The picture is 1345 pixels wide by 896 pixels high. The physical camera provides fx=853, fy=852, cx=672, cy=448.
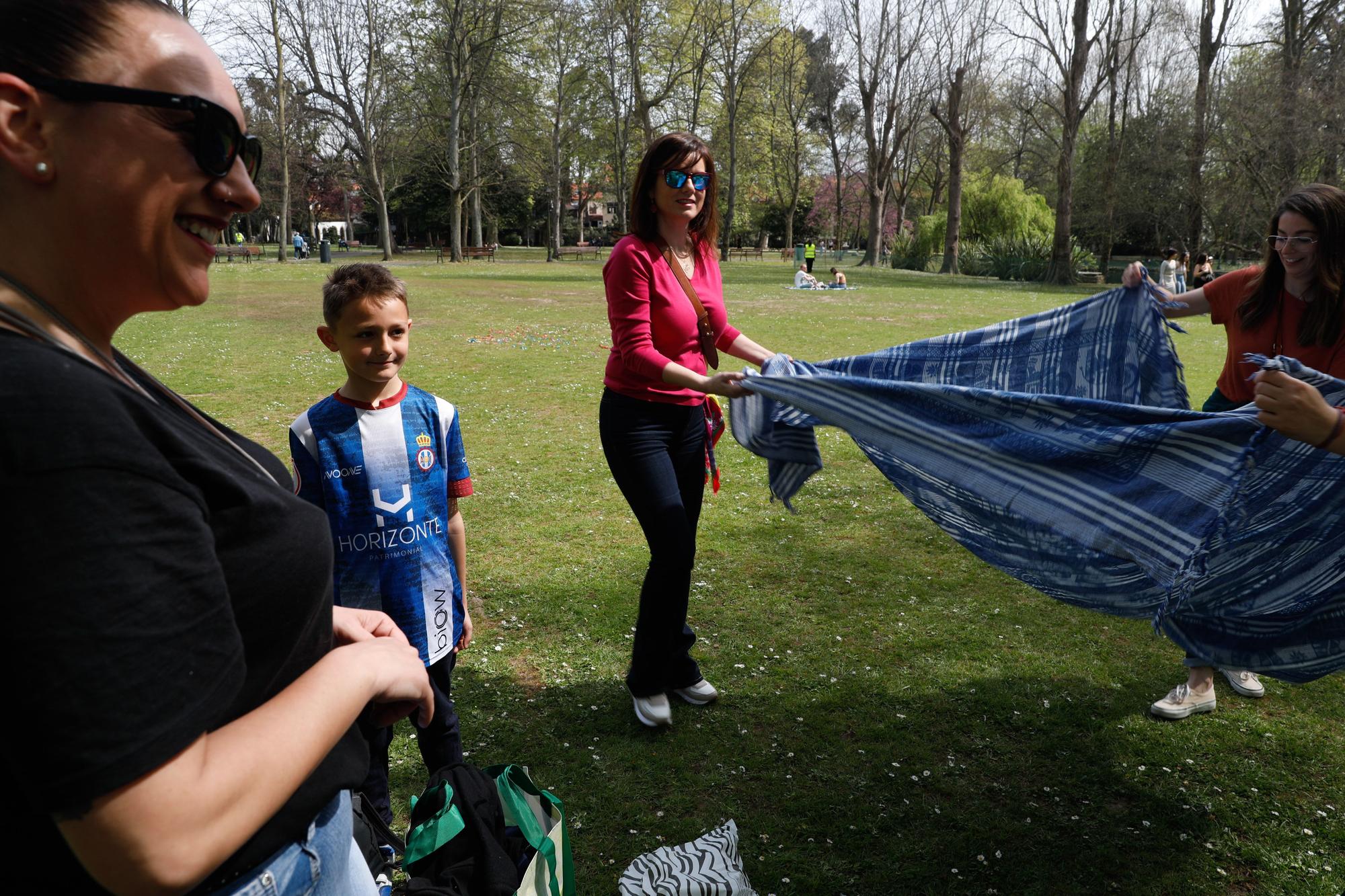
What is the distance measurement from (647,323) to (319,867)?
2.63m

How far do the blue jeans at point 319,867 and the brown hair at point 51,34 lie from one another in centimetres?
104

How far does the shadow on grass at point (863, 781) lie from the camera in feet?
10.2

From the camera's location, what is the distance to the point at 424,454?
3137 millimetres

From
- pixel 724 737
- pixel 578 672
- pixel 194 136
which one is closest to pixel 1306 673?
pixel 724 737

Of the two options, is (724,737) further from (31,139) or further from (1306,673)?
(31,139)

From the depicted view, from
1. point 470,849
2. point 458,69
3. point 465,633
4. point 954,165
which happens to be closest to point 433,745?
point 465,633

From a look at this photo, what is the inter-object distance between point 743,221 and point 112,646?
6713 cm

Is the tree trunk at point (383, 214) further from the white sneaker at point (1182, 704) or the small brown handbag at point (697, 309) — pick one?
the white sneaker at point (1182, 704)

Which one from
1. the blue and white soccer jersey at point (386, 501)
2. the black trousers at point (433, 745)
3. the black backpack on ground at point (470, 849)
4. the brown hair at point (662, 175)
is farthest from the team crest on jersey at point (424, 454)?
the brown hair at point (662, 175)

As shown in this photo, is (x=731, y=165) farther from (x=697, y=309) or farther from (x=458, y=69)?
(x=697, y=309)

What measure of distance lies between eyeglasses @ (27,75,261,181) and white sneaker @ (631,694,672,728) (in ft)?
10.3

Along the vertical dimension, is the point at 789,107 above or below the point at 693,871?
above

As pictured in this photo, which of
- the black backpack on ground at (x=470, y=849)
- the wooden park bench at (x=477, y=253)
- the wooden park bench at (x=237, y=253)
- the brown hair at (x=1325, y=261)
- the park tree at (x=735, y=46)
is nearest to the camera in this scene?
the black backpack on ground at (x=470, y=849)

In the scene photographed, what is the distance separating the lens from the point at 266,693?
1135mm
